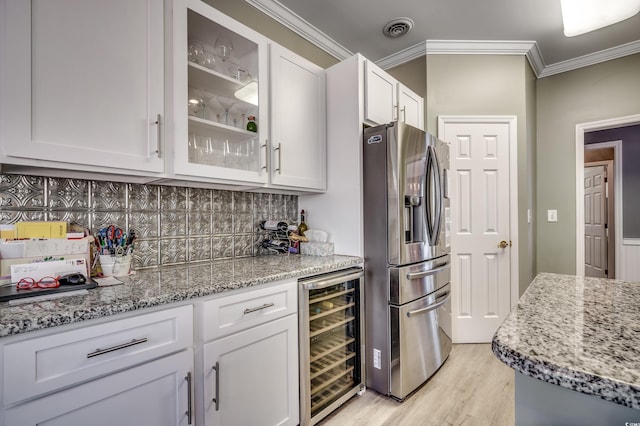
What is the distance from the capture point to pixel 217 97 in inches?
70.3

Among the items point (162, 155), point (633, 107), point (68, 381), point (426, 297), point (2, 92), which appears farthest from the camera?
point (633, 107)

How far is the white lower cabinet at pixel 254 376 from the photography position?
4.09 ft

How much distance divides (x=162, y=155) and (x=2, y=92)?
535 millimetres

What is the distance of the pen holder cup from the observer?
4.59 feet

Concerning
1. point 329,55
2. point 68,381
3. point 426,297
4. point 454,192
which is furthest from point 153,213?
point 454,192

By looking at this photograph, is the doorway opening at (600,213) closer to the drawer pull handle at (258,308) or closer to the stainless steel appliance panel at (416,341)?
the stainless steel appliance panel at (416,341)

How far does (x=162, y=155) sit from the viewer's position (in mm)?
1430

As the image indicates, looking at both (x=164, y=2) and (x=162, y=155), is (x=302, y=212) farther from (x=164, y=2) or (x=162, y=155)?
(x=164, y=2)

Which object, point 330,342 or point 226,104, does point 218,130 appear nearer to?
point 226,104

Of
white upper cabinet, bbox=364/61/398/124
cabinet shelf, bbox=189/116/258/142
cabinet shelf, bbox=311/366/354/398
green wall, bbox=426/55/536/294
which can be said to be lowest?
cabinet shelf, bbox=311/366/354/398

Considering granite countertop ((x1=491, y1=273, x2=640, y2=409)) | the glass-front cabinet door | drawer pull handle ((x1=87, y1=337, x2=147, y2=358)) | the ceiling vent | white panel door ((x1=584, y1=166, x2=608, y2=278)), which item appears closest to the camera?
granite countertop ((x1=491, y1=273, x2=640, y2=409))

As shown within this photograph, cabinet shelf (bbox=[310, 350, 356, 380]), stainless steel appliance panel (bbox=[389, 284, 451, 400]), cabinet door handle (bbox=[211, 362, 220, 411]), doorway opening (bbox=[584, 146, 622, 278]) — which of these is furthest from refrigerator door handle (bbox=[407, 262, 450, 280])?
doorway opening (bbox=[584, 146, 622, 278])

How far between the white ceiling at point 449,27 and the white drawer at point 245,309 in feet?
6.55

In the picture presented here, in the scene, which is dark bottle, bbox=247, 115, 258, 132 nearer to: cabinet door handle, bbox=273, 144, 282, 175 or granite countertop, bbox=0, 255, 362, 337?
cabinet door handle, bbox=273, 144, 282, 175
